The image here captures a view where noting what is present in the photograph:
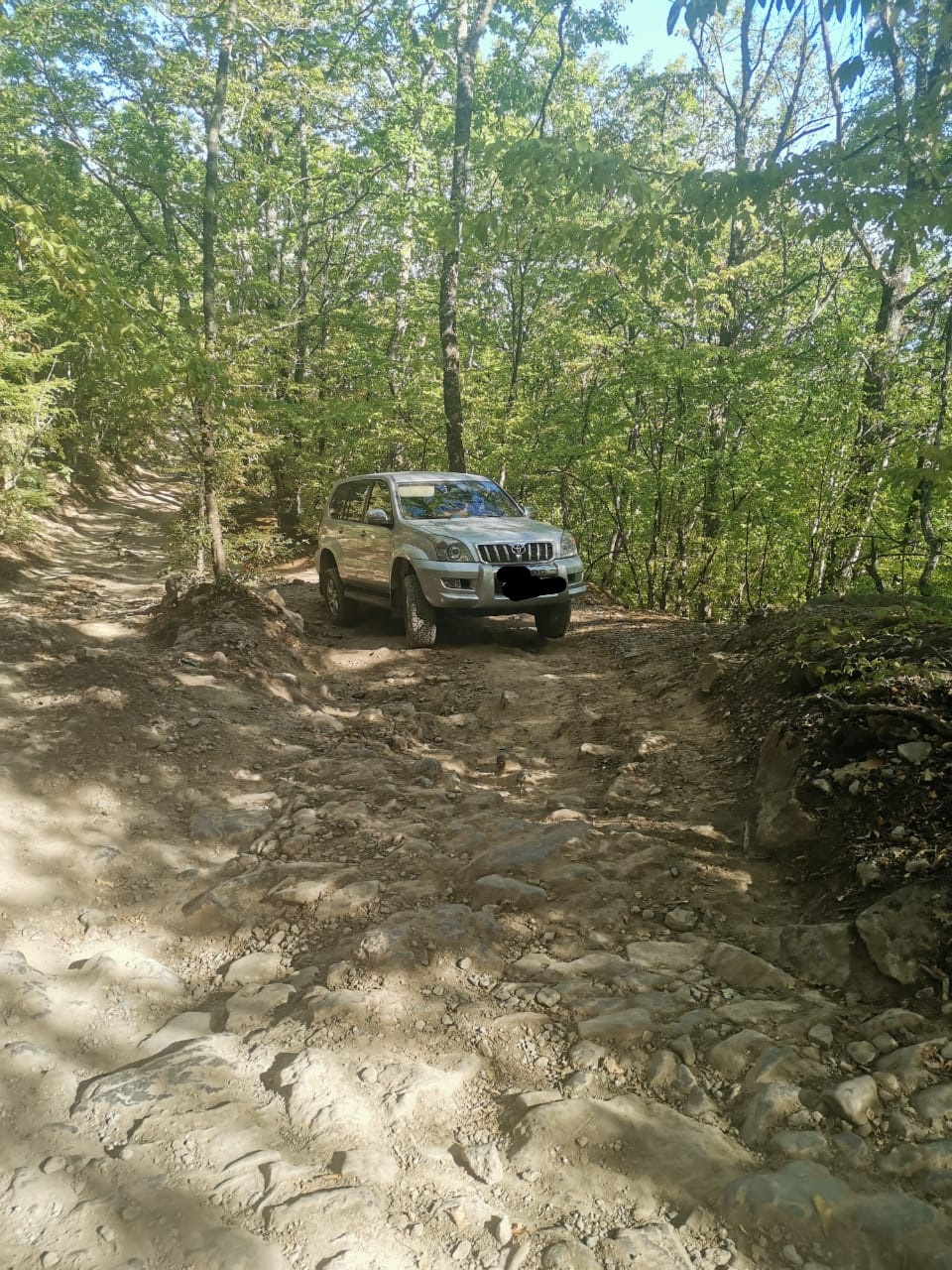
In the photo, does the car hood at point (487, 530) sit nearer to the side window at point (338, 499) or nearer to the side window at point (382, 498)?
the side window at point (382, 498)

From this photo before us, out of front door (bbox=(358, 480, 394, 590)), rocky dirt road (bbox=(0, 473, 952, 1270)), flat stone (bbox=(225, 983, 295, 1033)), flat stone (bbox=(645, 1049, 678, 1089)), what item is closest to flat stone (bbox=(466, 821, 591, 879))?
rocky dirt road (bbox=(0, 473, 952, 1270))

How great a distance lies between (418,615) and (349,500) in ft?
8.89

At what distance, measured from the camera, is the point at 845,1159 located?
1.95 meters

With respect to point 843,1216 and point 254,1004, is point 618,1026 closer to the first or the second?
point 843,1216

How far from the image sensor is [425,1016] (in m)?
2.71

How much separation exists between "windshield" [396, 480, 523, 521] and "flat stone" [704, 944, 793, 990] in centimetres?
614

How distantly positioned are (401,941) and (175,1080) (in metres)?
0.99

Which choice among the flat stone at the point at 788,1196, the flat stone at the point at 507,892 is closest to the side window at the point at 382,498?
the flat stone at the point at 507,892

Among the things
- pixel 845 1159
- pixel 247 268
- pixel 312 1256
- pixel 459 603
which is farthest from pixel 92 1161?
pixel 247 268

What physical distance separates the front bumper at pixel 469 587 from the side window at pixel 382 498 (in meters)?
1.17

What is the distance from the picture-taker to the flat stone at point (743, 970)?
8.95 ft

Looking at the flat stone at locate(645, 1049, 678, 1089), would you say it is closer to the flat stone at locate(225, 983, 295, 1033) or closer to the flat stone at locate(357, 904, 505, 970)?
the flat stone at locate(357, 904, 505, 970)

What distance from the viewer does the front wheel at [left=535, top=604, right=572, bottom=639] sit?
8117 millimetres

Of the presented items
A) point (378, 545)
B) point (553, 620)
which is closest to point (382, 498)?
point (378, 545)
